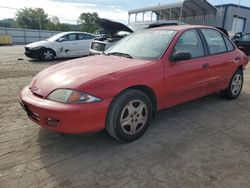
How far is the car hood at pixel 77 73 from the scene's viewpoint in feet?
9.57

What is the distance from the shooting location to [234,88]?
5129 millimetres

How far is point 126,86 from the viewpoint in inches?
119

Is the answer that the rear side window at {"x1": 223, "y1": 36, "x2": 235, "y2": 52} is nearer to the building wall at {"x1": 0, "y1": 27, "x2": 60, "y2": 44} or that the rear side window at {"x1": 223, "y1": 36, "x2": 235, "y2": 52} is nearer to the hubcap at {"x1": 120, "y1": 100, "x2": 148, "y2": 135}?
the hubcap at {"x1": 120, "y1": 100, "x2": 148, "y2": 135}

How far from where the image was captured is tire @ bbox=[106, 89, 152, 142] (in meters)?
2.96

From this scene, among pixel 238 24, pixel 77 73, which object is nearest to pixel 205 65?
pixel 77 73

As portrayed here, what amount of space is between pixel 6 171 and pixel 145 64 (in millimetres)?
2116

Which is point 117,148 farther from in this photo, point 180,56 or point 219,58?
point 219,58

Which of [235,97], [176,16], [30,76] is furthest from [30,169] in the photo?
[176,16]

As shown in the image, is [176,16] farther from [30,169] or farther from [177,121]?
[30,169]

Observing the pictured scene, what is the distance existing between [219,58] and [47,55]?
8806 millimetres

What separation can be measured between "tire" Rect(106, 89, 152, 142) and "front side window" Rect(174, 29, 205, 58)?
1.06m

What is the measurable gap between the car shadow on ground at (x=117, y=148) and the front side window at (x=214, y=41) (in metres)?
1.23

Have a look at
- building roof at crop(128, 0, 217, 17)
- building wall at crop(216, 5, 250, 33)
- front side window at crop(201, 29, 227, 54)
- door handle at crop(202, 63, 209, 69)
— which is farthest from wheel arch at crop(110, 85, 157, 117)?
building wall at crop(216, 5, 250, 33)

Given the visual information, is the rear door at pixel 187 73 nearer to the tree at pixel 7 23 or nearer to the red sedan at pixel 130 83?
the red sedan at pixel 130 83
